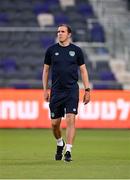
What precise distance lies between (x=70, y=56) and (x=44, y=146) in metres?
4.77

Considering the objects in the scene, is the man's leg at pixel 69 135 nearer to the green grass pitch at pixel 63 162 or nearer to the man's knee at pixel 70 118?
the man's knee at pixel 70 118

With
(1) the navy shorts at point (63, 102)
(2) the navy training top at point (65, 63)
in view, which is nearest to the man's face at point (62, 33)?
(2) the navy training top at point (65, 63)

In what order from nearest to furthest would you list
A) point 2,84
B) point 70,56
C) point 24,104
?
point 70,56, point 24,104, point 2,84

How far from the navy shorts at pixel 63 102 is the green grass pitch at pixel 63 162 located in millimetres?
834

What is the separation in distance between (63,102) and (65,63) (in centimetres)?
65

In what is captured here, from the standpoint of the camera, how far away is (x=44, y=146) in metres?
18.0

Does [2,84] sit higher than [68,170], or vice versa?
[68,170]

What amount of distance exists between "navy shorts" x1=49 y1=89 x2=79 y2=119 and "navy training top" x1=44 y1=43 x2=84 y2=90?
10cm

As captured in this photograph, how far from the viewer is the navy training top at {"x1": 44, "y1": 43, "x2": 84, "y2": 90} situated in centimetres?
1364

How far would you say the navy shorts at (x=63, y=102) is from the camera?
44.7ft

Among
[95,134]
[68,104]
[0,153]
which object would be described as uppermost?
[68,104]

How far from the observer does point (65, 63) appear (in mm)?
13656

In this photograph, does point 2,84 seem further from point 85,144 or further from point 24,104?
point 85,144

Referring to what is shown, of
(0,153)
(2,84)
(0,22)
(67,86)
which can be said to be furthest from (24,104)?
(67,86)
